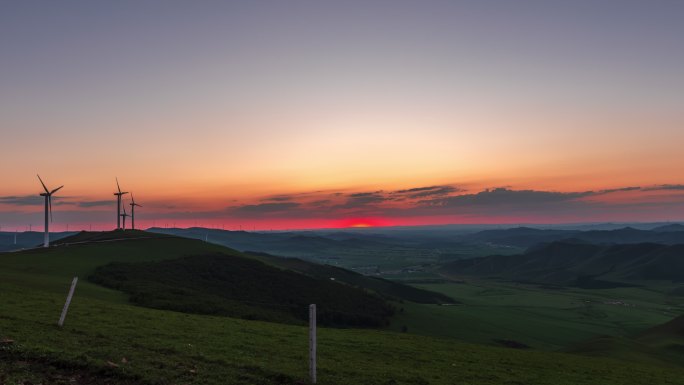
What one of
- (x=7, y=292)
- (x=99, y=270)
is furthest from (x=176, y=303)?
(x=99, y=270)

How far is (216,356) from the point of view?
2655 cm

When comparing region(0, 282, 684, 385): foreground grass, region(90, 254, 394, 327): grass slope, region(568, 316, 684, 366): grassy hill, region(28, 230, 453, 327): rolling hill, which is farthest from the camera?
region(28, 230, 453, 327): rolling hill

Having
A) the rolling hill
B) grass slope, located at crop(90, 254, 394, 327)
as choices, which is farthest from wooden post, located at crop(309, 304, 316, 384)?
the rolling hill

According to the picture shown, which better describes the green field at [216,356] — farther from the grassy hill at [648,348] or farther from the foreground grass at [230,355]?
the grassy hill at [648,348]

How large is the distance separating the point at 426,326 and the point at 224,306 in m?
77.4

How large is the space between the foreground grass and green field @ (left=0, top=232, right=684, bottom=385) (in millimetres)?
67

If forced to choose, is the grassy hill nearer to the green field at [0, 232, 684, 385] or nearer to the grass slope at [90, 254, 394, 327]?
the green field at [0, 232, 684, 385]

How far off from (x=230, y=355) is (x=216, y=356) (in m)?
1.28

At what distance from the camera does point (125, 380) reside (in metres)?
19.9

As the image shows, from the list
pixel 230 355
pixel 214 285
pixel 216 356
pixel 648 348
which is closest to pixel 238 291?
pixel 214 285

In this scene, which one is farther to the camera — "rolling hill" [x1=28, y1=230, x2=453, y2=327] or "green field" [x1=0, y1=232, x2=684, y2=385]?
"rolling hill" [x1=28, y1=230, x2=453, y2=327]

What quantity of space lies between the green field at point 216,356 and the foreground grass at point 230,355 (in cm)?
7

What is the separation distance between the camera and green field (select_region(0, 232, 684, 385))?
69.6ft

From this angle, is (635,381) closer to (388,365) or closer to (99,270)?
(388,365)
